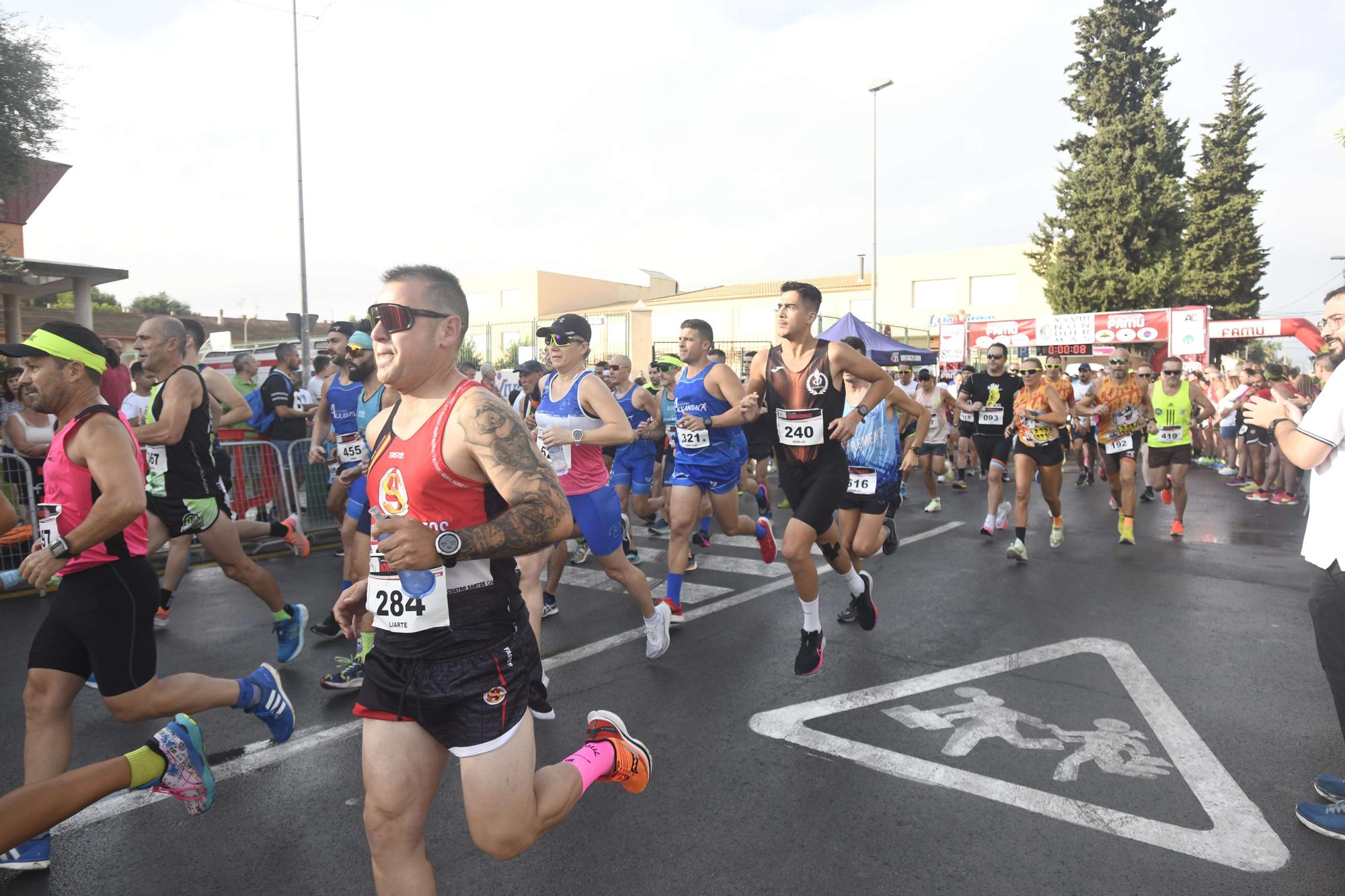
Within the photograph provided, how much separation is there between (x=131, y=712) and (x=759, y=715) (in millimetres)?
2809

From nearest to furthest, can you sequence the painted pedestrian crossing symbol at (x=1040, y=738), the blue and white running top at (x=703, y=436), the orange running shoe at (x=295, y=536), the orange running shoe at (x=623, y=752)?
the orange running shoe at (x=623, y=752)
the painted pedestrian crossing symbol at (x=1040, y=738)
the orange running shoe at (x=295, y=536)
the blue and white running top at (x=703, y=436)

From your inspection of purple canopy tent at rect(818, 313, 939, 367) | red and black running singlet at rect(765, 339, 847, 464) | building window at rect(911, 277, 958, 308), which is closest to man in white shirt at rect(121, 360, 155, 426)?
red and black running singlet at rect(765, 339, 847, 464)

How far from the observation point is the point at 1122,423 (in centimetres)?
912

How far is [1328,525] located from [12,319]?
23.7 metres

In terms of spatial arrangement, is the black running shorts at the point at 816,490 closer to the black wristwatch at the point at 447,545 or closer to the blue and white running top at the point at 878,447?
the blue and white running top at the point at 878,447

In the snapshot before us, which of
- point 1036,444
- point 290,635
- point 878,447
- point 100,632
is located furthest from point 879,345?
point 100,632

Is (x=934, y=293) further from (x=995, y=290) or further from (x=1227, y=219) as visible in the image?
(x=1227, y=219)

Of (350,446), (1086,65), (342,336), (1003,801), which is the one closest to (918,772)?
(1003,801)

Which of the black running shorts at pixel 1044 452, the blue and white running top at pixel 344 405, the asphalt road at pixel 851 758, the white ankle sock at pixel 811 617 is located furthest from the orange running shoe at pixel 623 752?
the black running shorts at pixel 1044 452

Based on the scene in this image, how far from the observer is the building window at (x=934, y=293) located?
47.1m

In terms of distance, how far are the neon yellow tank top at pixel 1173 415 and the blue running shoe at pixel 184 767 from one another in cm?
984

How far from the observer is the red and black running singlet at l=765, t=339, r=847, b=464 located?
4.99 m

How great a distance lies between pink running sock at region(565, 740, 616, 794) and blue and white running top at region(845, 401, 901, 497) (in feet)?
14.2

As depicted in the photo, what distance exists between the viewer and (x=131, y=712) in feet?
10.1
